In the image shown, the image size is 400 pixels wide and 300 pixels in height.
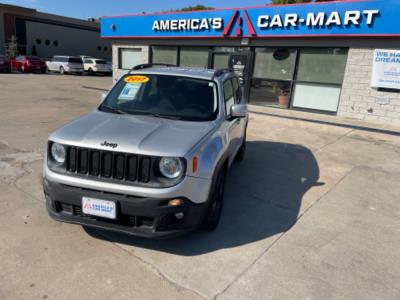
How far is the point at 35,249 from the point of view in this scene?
2.98 m

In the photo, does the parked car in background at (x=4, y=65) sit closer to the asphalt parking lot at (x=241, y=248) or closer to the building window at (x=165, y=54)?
the building window at (x=165, y=54)

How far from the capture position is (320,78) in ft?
38.5

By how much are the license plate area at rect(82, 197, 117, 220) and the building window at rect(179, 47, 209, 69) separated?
41.4ft

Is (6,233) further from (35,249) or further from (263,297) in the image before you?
(263,297)

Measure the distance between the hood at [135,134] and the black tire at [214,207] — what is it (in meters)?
0.59

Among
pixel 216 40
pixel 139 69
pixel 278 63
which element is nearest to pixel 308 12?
pixel 278 63

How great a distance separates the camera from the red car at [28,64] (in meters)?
27.7

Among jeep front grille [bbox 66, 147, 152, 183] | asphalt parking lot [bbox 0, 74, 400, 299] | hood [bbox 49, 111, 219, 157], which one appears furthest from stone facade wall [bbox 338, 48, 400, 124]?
jeep front grille [bbox 66, 147, 152, 183]

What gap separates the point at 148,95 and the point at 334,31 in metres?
9.29

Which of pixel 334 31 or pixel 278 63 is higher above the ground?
pixel 334 31

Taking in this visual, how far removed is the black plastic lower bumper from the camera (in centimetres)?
271

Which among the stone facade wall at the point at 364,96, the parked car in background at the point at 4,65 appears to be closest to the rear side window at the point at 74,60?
the parked car in background at the point at 4,65

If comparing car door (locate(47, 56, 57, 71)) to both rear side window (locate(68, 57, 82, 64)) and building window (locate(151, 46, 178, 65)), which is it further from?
building window (locate(151, 46, 178, 65))

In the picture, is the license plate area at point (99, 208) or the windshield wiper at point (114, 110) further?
the windshield wiper at point (114, 110)
